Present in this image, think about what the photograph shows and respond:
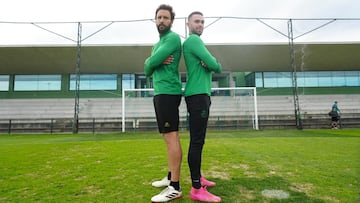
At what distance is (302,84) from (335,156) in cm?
1963

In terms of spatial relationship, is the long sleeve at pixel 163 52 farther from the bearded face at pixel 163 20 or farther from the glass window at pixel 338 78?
the glass window at pixel 338 78

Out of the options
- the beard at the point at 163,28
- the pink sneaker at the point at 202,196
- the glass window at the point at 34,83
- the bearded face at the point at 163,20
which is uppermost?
the glass window at the point at 34,83

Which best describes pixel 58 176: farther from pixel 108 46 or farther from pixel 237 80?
pixel 237 80

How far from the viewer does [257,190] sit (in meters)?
2.22

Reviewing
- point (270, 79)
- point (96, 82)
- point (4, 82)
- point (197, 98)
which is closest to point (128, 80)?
point (96, 82)

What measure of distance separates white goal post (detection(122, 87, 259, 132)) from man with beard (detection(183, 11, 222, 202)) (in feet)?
38.2

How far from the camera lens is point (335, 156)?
12.8 feet

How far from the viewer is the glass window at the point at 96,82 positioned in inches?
830

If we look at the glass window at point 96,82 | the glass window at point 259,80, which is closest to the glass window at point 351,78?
the glass window at point 259,80

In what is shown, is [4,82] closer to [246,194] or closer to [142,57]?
[142,57]

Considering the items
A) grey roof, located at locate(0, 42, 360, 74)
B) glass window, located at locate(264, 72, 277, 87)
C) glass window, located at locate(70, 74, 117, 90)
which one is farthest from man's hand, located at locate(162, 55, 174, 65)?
glass window, located at locate(264, 72, 277, 87)

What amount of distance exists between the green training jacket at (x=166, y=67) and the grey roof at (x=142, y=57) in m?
14.9

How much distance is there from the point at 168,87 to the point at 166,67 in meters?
0.18

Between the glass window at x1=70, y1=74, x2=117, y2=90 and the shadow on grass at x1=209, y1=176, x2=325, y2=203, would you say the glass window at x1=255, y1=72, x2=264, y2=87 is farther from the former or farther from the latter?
the shadow on grass at x1=209, y1=176, x2=325, y2=203
